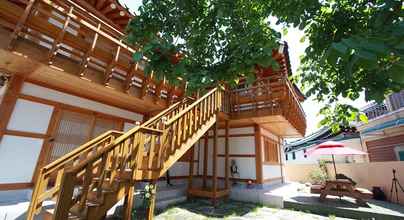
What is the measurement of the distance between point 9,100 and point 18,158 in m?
1.38

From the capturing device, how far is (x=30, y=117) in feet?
16.0

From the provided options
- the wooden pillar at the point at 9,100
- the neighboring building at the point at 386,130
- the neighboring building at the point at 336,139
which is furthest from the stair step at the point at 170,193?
the neighboring building at the point at 386,130

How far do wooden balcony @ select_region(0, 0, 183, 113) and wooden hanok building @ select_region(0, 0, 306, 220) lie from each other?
2 cm

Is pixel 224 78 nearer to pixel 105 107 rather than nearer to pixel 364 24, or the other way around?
pixel 364 24

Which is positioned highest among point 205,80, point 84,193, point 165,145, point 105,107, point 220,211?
point 105,107

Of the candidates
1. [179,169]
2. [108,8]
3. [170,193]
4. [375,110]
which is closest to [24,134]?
[170,193]

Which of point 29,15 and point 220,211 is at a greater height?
point 29,15

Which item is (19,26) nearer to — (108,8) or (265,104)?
(108,8)

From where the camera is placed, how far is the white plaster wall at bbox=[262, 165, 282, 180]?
8.28m

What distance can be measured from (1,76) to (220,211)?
6.82 meters

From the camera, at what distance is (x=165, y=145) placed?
4.36 m

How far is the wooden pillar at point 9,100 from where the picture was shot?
4.41 metres

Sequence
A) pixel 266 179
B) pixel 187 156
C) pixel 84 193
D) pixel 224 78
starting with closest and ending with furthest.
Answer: pixel 224 78
pixel 84 193
pixel 266 179
pixel 187 156

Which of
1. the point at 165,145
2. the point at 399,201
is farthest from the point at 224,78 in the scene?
the point at 399,201
